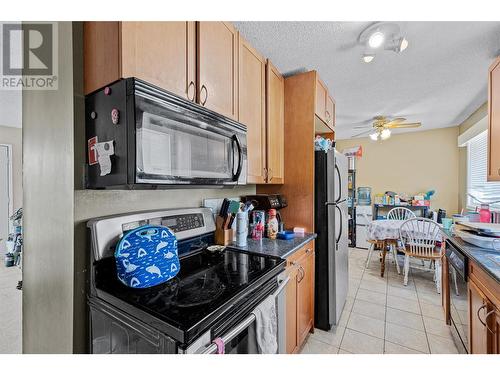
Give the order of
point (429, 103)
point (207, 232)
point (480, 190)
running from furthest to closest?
Answer: 1. point (480, 190)
2. point (429, 103)
3. point (207, 232)

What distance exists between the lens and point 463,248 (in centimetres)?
151

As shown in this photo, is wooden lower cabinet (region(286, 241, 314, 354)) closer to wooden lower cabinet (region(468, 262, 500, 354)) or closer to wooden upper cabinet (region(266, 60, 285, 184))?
wooden upper cabinet (region(266, 60, 285, 184))

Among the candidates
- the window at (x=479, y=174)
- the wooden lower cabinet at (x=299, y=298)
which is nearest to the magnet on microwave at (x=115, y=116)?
the wooden lower cabinet at (x=299, y=298)

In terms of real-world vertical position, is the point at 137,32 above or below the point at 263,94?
below

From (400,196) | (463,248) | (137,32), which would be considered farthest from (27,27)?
(400,196)

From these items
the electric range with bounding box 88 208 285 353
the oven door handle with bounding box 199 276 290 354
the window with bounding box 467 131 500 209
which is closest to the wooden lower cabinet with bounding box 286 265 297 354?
the electric range with bounding box 88 208 285 353

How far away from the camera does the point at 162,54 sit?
947 mm

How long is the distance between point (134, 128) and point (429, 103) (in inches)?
137

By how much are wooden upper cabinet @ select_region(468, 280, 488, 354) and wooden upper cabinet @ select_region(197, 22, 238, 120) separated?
172cm

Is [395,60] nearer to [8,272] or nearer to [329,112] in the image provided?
[329,112]

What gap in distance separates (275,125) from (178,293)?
1.48 metres

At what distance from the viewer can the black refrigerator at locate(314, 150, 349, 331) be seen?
6.10 feet

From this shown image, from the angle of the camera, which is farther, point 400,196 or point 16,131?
point 400,196
